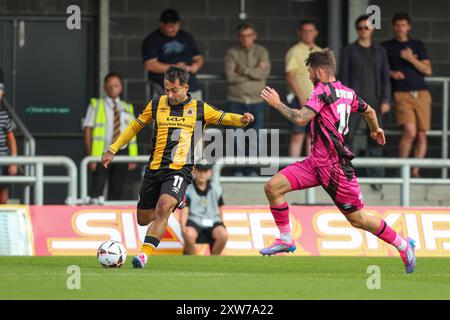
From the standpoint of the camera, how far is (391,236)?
1261 centimetres

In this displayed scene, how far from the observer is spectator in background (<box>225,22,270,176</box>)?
18.3m

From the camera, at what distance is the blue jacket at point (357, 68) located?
17.9 m

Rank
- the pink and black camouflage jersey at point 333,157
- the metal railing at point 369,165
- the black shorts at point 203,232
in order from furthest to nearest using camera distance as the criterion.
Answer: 1. the metal railing at point 369,165
2. the black shorts at point 203,232
3. the pink and black camouflage jersey at point 333,157

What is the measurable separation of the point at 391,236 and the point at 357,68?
570cm

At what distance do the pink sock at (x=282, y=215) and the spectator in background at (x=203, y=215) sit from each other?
302 centimetres

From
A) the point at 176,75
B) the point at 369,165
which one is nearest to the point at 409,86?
the point at 369,165

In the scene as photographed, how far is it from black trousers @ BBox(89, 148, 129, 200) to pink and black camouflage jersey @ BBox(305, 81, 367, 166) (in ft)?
17.7

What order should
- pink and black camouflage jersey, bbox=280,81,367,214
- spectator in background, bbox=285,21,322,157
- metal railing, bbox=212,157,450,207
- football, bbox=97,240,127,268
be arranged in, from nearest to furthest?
football, bbox=97,240,127,268, pink and black camouflage jersey, bbox=280,81,367,214, metal railing, bbox=212,157,450,207, spectator in background, bbox=285,21,322,157

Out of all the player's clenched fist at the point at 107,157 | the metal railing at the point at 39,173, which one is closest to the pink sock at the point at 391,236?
the player's clenched fist at the point at 107,157

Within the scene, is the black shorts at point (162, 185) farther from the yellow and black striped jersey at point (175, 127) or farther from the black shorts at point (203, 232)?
the black shorts at point (203, 232)

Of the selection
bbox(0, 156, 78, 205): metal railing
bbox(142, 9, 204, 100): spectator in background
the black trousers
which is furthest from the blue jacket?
bbox(0, 156, 78, 205): metal railing

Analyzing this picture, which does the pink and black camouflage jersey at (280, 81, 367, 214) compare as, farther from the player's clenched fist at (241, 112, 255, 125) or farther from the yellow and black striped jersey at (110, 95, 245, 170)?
the yellow and black striped jersey at (110, 95, 245, 170)

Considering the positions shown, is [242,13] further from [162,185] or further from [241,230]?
[162,185]
